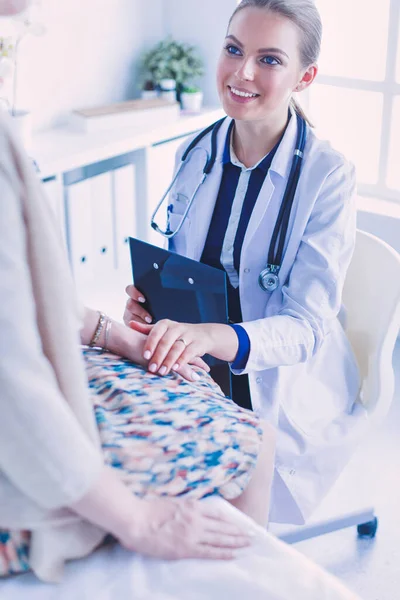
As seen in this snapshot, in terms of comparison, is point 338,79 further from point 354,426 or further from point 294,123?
point 354,426

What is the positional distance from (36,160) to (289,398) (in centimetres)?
144

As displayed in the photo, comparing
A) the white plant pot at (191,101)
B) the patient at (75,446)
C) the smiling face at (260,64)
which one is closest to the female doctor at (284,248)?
the smiling face at (260,64)

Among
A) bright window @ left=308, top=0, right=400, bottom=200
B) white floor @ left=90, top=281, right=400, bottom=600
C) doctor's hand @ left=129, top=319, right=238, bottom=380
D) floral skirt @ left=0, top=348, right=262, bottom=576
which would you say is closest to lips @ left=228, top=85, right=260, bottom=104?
doctor's hand @ left=129, top=319, right=238, bottom=380

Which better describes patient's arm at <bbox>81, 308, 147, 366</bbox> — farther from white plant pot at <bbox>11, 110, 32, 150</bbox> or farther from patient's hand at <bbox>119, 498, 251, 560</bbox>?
white plant pot at <bbox>11, 110, 32, 150</bbox>

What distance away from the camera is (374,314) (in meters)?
1.64

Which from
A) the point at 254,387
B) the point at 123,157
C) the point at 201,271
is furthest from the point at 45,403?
the point at 123,157

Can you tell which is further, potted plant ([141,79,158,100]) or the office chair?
potted plant ([141,79,158,100])

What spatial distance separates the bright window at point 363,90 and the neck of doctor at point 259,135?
1.55 metres

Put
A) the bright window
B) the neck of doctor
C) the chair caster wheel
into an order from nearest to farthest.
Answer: the neck of doctor, the chair caster wheel, the bright window

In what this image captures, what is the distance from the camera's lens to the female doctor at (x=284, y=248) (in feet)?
4.98

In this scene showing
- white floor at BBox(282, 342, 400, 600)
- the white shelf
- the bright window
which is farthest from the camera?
the bright window

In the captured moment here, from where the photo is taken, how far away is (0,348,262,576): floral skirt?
0.85 metres

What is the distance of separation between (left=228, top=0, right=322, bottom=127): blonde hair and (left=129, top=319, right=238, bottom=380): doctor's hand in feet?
2.12

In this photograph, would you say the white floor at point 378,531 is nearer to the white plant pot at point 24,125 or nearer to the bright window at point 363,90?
the bright window at point 363,90
